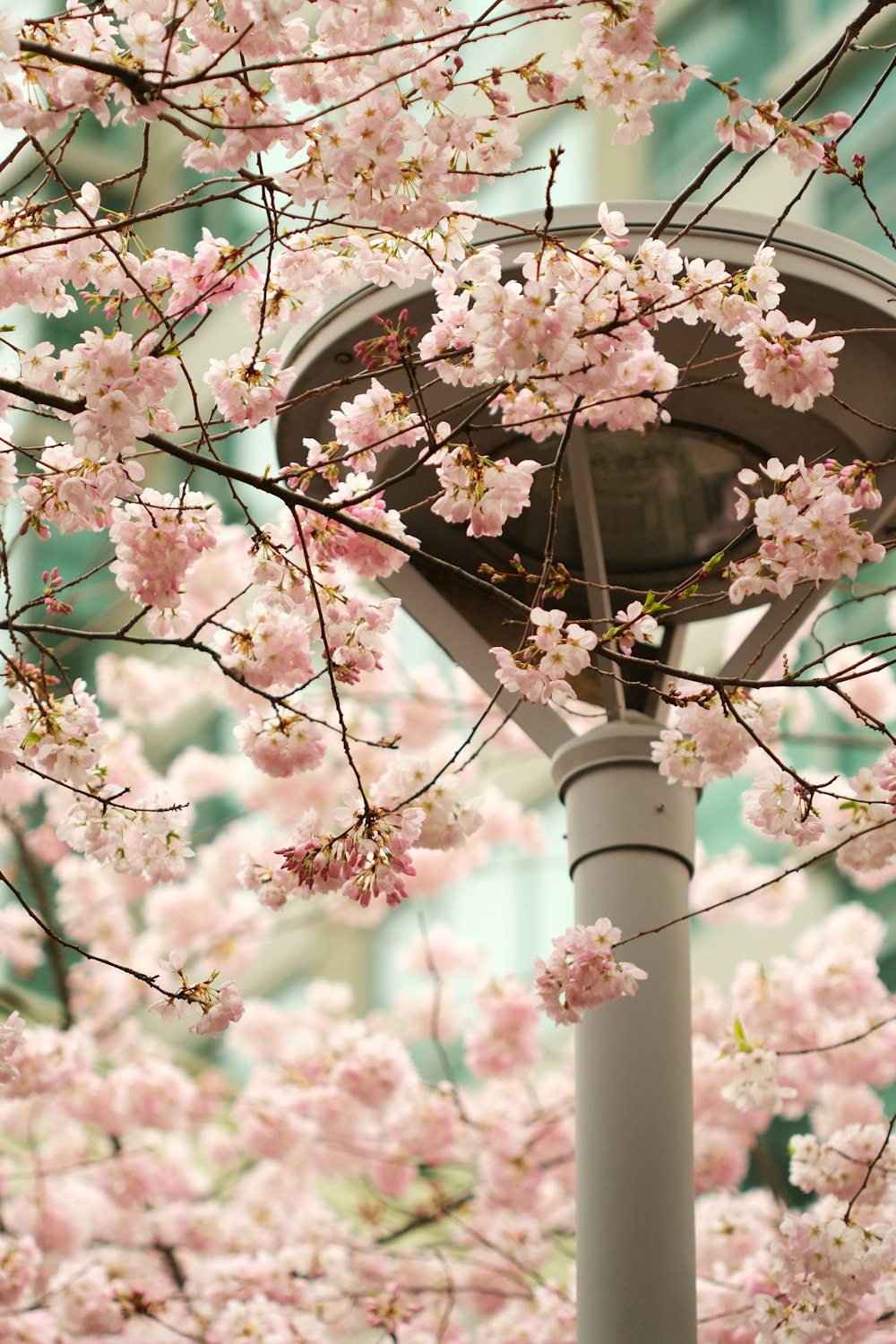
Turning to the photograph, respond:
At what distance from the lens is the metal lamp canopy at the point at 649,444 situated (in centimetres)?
294

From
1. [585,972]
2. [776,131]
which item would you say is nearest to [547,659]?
[585,972]

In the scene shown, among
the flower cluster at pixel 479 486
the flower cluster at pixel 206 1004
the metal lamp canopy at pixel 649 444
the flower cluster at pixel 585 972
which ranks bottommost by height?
the flower cluster at pixel 206 1004

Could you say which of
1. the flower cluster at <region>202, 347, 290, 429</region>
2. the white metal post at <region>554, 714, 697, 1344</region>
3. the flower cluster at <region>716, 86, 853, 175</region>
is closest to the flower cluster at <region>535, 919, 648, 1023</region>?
the white metal post at <region>554, 714, 697, 1344</region>

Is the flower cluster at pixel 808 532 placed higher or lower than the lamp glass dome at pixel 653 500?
lower

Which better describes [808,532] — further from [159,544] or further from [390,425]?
[159,544]

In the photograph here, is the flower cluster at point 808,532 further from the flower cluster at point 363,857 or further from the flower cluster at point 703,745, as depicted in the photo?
the flower cluster at point 363,857

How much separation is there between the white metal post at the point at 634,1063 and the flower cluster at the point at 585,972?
26 cm

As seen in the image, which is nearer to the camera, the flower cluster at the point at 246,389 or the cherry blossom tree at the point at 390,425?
the cherry blossom tree at the point at 390,425

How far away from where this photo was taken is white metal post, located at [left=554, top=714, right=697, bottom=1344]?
113 inches

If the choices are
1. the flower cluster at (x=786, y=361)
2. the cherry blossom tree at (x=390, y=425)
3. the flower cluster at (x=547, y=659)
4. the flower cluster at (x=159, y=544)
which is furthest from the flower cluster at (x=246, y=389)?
the flower cluster at (x=786, y=361)

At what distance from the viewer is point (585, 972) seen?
2787 millimetres

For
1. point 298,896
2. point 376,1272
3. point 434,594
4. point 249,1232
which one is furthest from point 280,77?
point 249,1232

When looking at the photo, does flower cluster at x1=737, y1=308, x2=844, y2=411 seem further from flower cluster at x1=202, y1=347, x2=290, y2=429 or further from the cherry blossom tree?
flower cluster at x1=202, y1=347, x2=290, y2=429

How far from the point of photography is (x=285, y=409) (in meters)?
3.06
